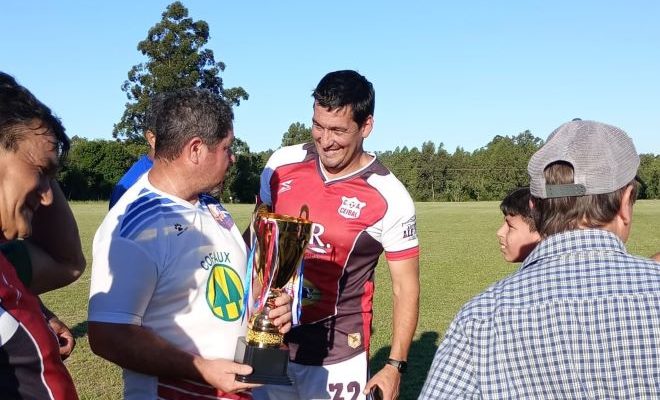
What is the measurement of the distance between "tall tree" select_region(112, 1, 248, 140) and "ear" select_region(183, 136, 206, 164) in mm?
54769

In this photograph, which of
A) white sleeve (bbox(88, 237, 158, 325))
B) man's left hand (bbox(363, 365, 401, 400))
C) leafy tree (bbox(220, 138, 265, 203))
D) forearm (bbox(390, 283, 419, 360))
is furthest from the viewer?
leafy tree (bbox(220, 138, 265, 203))

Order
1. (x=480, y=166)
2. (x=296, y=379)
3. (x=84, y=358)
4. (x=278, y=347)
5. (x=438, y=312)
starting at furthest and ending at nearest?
(x=480, y=166)
(x=438, y=312)
(x=84, y=358)
(x=296, y=379)
(x=278, y=347)

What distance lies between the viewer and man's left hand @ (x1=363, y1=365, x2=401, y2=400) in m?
3.69

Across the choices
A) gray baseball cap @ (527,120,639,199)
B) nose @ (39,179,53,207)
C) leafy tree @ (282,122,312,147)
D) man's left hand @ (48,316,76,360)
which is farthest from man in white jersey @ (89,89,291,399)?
leafy tree @ (282,122,312,147)

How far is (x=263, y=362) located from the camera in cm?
273

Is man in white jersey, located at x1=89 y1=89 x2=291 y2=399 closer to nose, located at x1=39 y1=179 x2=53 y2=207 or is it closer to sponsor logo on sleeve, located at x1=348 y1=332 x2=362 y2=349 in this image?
nose, located at x1=39 y1=179 x2=53 y2=207

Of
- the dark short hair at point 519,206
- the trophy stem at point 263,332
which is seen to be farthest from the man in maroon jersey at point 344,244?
the trophy stem at point 263,332

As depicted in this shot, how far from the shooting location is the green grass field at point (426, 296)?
716 centimetres

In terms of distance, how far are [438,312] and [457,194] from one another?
→ 214ft

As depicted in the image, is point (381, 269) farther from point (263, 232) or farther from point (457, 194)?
point (457, 194)

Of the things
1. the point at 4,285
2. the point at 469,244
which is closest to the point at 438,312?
the point at 4,285

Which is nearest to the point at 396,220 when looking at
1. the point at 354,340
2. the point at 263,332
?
the point at 354,340

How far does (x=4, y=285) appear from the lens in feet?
6.02

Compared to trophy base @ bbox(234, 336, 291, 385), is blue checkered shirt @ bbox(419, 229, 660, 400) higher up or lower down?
higher up
